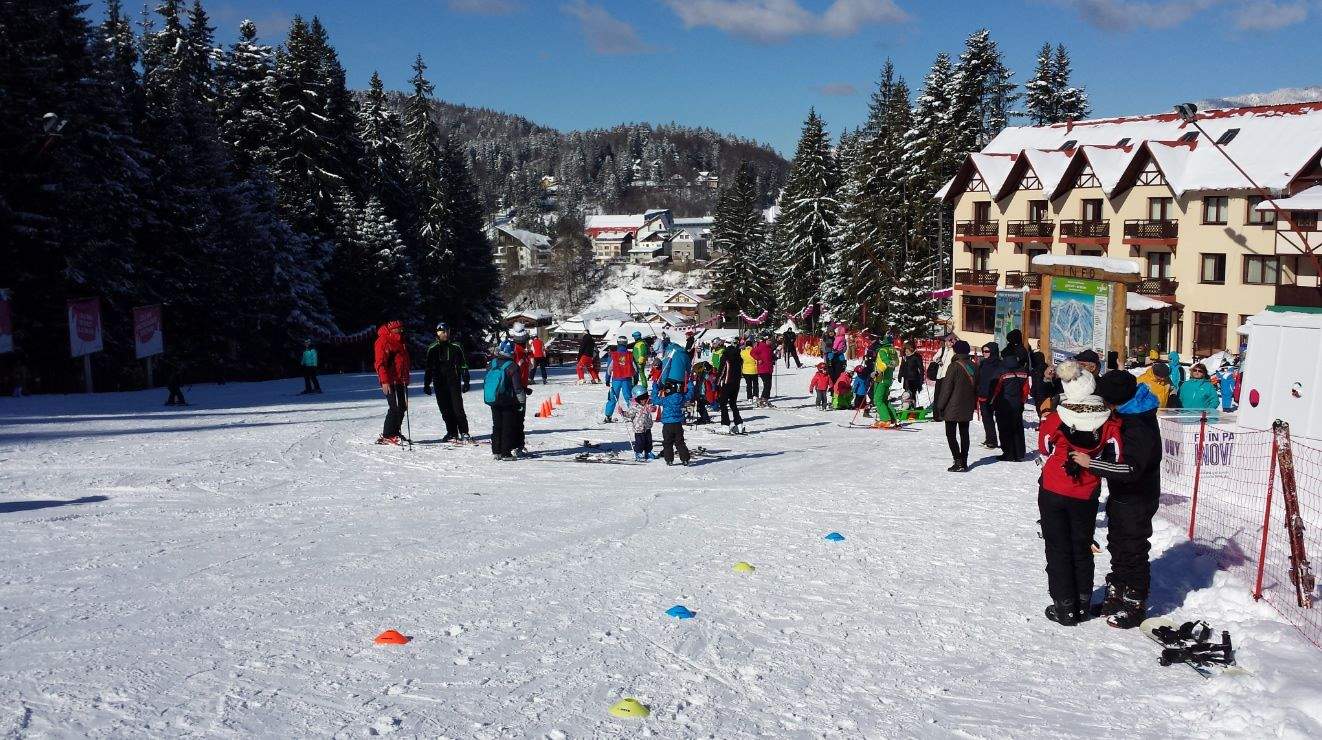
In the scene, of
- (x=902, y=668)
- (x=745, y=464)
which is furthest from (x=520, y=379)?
(x=902, y=668)

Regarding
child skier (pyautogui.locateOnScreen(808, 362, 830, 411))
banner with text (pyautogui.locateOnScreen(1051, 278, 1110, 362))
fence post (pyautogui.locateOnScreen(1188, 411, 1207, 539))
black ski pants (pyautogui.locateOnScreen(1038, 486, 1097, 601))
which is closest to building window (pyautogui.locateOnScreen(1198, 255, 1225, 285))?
banner with text (pyautogui.locateOnScreen(1051, 278, 1110, 362))

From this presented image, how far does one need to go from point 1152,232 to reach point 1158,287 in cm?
238

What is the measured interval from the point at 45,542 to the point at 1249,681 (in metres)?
8.65

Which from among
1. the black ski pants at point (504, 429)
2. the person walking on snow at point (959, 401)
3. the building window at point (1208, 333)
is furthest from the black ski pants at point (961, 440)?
the building window at point (1208, 333)

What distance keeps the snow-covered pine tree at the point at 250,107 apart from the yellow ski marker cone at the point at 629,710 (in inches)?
1792

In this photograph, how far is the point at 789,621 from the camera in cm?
633

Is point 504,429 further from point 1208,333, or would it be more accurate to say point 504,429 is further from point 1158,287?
point 1158,287

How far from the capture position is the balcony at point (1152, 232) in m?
39.5

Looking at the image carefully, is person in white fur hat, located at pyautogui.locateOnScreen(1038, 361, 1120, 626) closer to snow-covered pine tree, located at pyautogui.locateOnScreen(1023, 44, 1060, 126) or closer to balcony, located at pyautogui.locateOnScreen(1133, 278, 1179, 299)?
balcony, located at pyautogui.locateOnScreen(1133, 278, 1179, 299)

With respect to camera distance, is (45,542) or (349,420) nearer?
(45,542)

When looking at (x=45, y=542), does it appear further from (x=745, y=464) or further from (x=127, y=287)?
(x=127, y=287)

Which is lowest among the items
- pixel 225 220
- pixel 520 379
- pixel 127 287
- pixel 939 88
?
pixel 520 379

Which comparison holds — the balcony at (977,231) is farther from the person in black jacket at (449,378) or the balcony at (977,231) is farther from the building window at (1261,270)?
the person in black jacket at (449,378)

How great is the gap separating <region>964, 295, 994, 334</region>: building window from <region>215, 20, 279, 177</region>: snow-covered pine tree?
3574 cm
